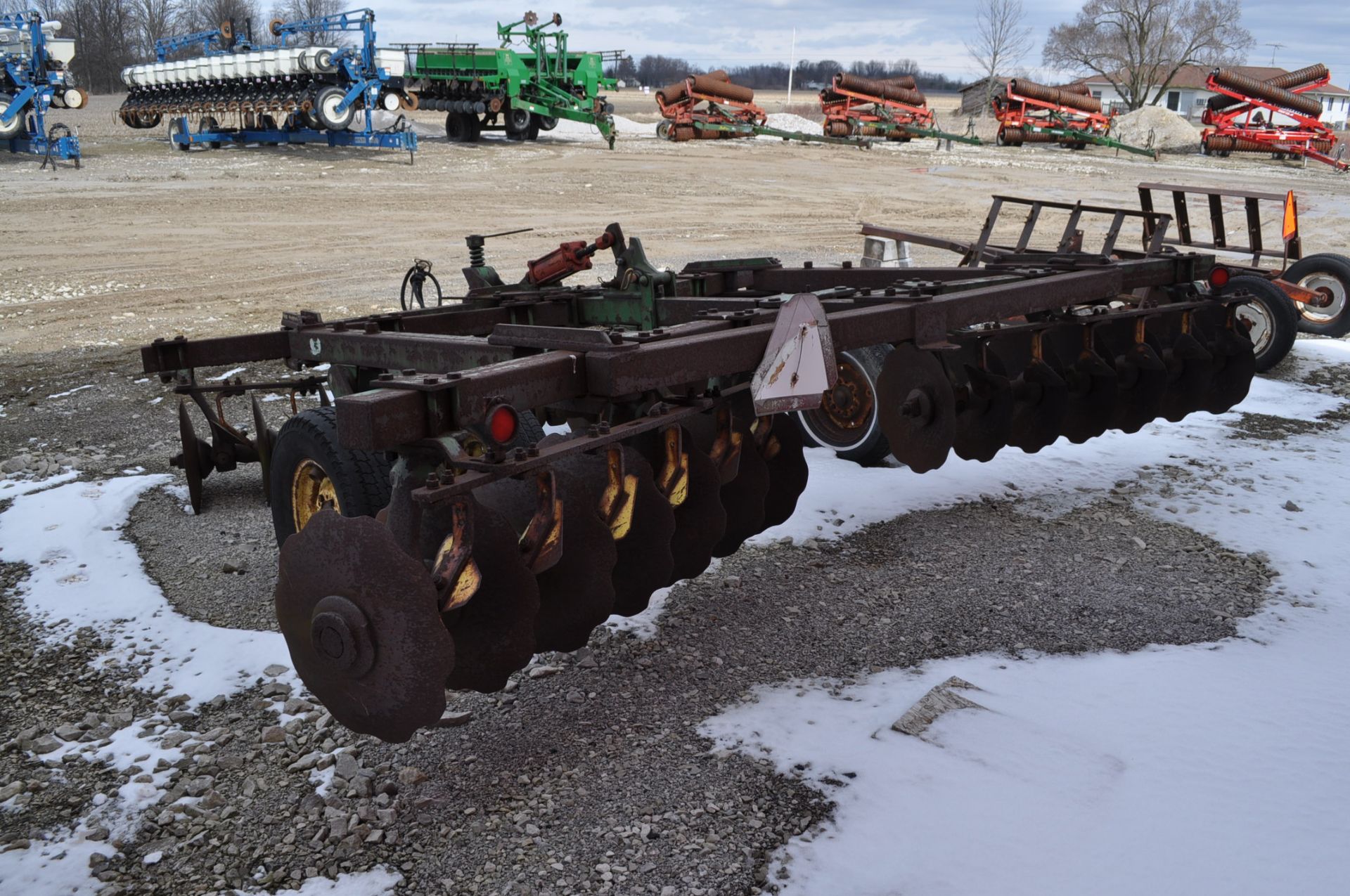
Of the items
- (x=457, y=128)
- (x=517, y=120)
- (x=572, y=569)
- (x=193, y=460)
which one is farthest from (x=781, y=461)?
(x=457, y=128)

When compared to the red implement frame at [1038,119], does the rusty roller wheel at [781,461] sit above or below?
below

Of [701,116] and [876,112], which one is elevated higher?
[876,112]

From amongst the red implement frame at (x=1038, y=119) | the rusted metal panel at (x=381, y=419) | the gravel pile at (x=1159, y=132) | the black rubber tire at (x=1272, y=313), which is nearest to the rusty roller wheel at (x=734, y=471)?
the rusted metal panel at (x=381, y=419)

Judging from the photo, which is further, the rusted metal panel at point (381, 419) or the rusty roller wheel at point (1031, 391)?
the rusty roller wheel at point (1031, 391)

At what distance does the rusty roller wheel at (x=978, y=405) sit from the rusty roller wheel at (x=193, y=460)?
2970 millimetres

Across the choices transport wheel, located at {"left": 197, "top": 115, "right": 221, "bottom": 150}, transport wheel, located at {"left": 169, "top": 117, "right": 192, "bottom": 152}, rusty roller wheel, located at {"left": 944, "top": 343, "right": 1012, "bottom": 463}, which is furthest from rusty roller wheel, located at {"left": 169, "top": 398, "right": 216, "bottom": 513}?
transport wheel, located at {"left": 197, "top": 115, "right": 221, "bottom": 150}

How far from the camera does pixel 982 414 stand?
177 inches

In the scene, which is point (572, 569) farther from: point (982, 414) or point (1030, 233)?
point (1030, 233)

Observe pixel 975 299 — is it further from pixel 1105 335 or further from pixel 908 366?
pixel 1105 335

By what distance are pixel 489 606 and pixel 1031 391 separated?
2.78m

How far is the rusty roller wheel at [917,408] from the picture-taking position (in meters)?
4.05

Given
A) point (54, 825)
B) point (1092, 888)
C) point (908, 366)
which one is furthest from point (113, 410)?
point (1092, 888)

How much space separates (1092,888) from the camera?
2369 mm

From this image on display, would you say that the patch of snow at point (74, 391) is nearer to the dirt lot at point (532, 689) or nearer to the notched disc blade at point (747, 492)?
the dirt lot at point (532, 689)
